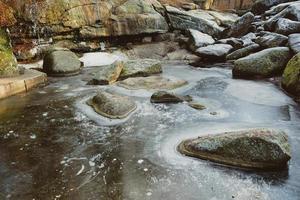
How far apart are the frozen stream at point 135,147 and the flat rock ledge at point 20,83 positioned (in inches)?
17.5

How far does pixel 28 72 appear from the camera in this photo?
10.0m

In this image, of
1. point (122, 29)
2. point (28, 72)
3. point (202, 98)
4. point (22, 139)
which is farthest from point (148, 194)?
point (122, 29)

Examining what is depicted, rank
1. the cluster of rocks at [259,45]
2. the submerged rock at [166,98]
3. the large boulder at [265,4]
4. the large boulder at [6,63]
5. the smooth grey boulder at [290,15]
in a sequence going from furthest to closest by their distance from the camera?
the large boulder at [265,4], the smooth grey boulder at [290,15], the large boulder at [6,63], the cluster of rocks at [259,45], the submerged rock at [166,98]

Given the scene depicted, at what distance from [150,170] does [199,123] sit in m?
1.94

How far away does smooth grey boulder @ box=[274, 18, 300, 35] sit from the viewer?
11120 mm

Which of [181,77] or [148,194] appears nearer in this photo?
[148,194]

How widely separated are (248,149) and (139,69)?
20.2 feet

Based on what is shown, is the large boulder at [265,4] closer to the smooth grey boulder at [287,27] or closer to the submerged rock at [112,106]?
the smooth grey boulder at [287,27]

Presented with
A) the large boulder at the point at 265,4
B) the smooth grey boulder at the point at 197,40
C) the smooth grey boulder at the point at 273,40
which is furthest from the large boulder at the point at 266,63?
the large boulder at the point at 265,4

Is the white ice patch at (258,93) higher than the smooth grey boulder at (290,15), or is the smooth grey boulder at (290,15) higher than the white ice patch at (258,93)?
the smooth grey boulder at (290,15)

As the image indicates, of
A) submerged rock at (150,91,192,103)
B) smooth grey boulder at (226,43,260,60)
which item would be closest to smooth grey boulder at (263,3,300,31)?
smooth grey boulder at (226,43,260,60)

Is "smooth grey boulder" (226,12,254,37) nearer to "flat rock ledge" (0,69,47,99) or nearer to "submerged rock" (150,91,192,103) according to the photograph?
"submerged rock" (150,91,192,103)

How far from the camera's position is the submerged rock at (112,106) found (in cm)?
647

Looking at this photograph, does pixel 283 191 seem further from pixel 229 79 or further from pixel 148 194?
pixel 229 79
